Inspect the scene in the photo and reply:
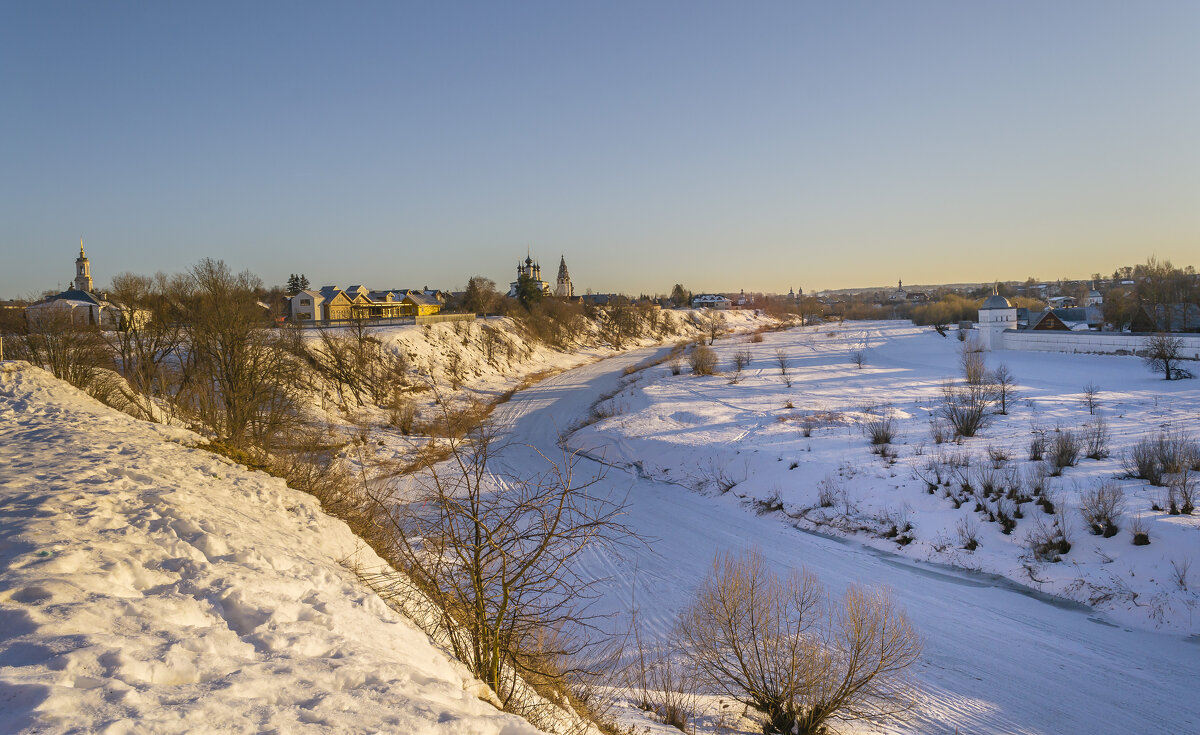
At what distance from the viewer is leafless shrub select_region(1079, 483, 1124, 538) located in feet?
40.4

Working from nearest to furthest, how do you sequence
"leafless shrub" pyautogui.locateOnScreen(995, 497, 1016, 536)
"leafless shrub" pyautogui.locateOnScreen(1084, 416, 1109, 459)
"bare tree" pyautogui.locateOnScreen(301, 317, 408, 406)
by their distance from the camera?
"leafless shrub" pyautogui.locateOnScreen(995, 497, 1016, 536), "leafless shrub" pyautogui.locateOnScreen(1084, 416, 1109, 459), "bare tree" pyautogui.locateOnScreen(301, 317, 408, 406)

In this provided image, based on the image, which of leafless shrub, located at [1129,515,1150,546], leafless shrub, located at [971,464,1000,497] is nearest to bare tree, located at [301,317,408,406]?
leafless shrub, located at [971,464,1000,497]

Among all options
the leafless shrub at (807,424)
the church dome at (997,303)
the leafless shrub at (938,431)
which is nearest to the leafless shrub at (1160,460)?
the leafless shrub at (938,431)

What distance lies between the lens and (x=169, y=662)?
368cm

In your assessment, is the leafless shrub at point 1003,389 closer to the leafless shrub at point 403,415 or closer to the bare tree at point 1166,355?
the bare tree at point 1166,355

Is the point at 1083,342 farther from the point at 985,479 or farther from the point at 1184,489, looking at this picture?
the point at 1184,489

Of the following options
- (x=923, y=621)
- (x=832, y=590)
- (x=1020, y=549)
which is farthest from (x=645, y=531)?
(x=1020, y=549)

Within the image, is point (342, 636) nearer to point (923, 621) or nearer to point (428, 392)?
point (923, 621)

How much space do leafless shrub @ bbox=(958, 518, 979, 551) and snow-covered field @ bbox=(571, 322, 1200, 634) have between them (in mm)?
42

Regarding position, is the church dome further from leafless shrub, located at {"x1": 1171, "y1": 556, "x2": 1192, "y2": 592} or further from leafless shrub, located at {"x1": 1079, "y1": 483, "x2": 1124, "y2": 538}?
leafless shrub, located at {"x1": 1171, "y1": 556, "x2": 1192, "y2": 592}

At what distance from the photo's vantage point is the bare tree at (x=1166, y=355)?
2877 cm

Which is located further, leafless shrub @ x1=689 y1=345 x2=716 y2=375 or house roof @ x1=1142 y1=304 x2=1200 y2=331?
leafless shrub @ x1=689 y1=345 x2=716 y2=375

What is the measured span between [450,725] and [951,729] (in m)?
7.35

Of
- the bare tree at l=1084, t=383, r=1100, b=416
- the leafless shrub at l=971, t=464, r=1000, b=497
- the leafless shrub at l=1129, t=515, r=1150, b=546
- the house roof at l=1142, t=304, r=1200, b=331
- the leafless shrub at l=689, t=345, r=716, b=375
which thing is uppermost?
the house roof at l=1142, t=304, r=1200, b=331
